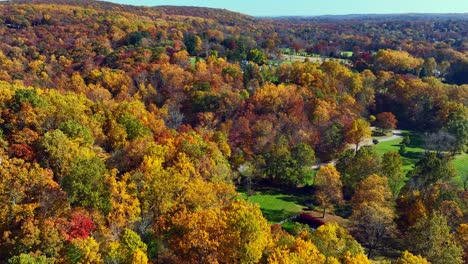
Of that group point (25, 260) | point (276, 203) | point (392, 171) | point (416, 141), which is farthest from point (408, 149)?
point (25, 260)

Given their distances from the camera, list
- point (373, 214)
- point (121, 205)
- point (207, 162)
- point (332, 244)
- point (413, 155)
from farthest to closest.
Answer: point (413, 155), point (207, 162), point (373, 214), point (332, 244), point (121, 205)

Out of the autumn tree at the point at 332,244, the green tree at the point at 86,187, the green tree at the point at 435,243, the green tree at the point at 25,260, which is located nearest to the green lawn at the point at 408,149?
the green tree at the point at 435,243

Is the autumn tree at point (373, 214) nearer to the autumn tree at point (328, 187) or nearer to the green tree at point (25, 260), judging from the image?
the autumn tree at point (328, 187)

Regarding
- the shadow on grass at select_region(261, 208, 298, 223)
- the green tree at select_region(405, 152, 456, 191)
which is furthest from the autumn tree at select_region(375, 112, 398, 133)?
the shadow on grass at select_region(261, 208, 298, 223)

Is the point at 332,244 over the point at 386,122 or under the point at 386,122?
over

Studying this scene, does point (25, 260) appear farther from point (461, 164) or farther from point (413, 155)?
point (461, 164)
